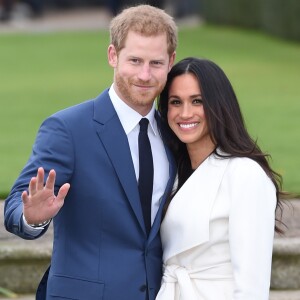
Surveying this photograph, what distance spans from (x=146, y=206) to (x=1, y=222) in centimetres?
274

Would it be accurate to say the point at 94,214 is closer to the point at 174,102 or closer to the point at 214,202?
the point at 214,202

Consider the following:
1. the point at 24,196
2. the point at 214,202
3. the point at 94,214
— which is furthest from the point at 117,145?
the point at 24,196

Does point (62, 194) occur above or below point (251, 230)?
above

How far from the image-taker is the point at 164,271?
425 centimetres

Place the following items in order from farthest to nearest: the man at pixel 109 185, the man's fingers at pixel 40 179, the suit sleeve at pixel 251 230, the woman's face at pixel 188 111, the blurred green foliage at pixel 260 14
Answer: the blurred green foliage at pixel 260 14 < the woman's face at pixel 188 111 < the man at pixel 109 185 < the suit sleeve at pixel 251 230 < the man's fingers at pixel 40 179

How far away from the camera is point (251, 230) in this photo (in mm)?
4012

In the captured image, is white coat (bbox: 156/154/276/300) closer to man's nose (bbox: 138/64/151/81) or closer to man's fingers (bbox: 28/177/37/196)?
man's nose (bbox: 138/64/151/81)

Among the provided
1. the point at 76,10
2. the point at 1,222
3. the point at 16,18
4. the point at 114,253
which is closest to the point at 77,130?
the point at 114,253

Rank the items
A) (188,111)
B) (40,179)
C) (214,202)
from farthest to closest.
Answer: (188,111)
(214,202)
(40,179)

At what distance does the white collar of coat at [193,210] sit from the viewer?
4098 mm

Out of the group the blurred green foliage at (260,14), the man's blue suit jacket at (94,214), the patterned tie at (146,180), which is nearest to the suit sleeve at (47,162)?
the man's blue suit jacket at (94,214)

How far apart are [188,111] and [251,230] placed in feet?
1.65

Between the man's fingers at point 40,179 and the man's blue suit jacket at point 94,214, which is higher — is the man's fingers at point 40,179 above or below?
above

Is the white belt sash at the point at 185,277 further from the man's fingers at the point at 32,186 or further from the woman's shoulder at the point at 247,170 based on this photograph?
the man's fingers at the point at 32,186
